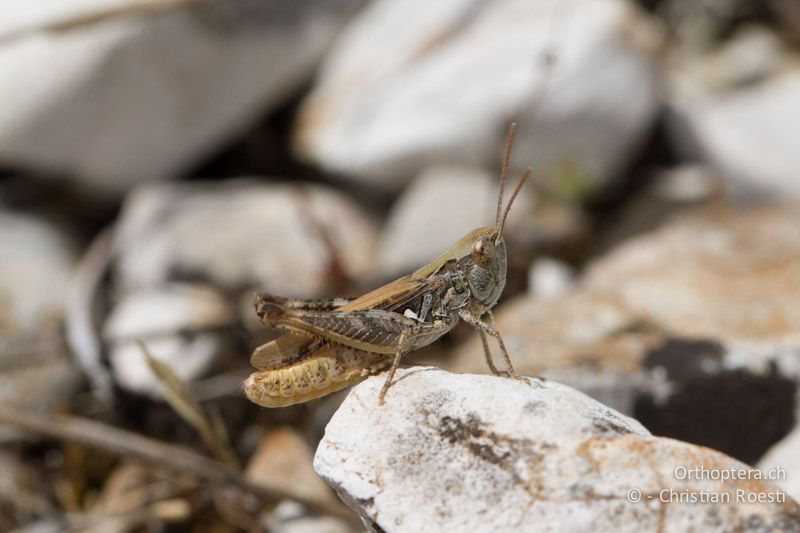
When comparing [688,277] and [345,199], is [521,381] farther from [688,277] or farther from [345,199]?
[345,199]

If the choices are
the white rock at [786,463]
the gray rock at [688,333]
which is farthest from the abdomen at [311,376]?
the white rock at [786,463]

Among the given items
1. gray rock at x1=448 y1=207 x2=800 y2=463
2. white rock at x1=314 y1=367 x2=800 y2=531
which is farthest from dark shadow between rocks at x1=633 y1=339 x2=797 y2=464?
white rock at x1=314 y1=367 x2=800 y2=531

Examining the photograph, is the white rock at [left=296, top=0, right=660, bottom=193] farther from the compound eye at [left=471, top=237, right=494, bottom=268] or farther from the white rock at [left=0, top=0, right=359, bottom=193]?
the compound eye at [left=471, top=237, right=494, bottom=268]

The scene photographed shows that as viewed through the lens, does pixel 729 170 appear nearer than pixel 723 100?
Yes

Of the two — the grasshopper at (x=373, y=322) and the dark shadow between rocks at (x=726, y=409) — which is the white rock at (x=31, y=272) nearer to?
the grasshopper at (x=373, y=322)

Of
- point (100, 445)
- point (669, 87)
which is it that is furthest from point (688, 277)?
point (100, 445)

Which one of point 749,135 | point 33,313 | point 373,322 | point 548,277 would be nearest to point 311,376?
point 373,322
